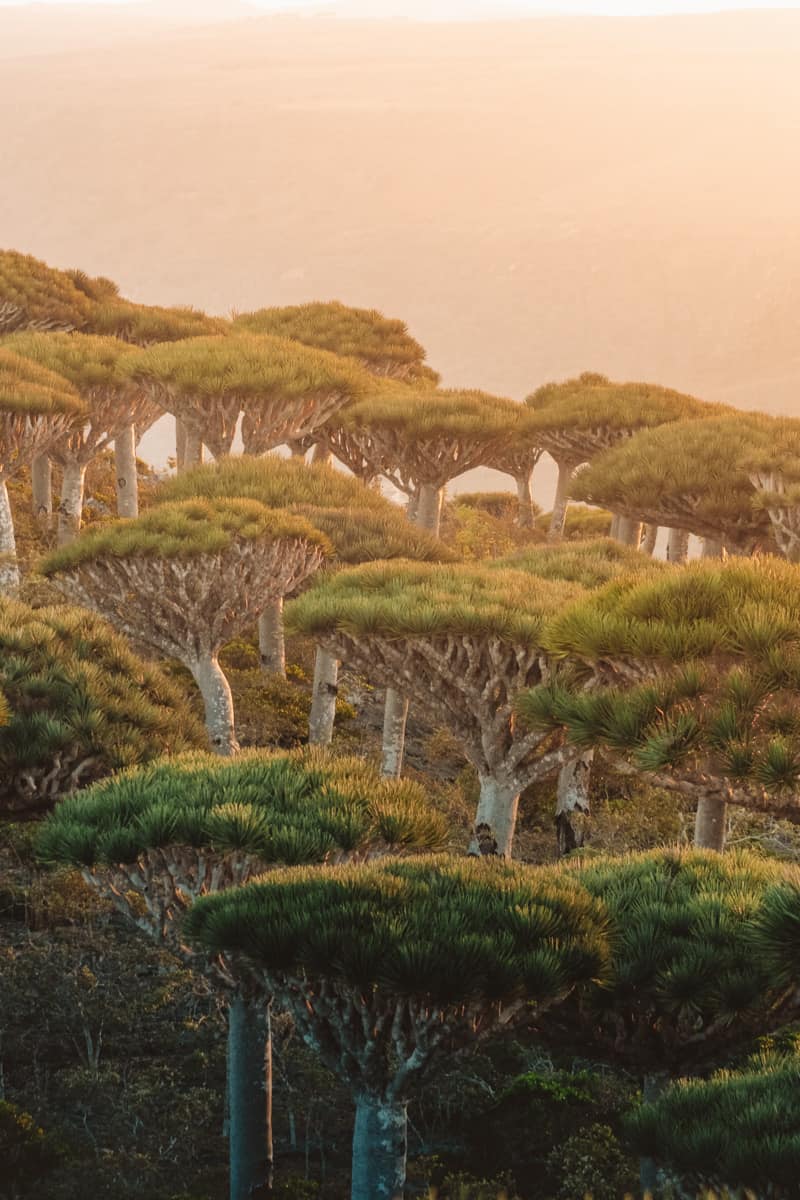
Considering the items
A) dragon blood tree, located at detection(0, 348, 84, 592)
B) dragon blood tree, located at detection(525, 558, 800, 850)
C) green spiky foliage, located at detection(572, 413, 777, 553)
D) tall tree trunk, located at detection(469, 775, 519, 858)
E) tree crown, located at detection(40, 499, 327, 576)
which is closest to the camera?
dragon blood tree, located at detection(525, 558, 800, 850)

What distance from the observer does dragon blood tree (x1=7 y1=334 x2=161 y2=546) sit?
34750 mm

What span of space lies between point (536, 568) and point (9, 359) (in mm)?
16255

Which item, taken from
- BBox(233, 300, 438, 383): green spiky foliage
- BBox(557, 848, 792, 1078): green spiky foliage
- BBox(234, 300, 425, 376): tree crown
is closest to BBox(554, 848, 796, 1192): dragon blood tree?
BBox(557, 848, 792, 1078): green spiky foliage

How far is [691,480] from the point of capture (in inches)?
1129

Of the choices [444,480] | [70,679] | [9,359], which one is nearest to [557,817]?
[70,679]

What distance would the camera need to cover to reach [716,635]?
12.2m

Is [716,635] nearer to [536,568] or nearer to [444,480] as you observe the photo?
[536,568]

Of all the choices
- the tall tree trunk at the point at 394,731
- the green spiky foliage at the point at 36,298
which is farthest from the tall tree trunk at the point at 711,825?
the green spiky foliage at the point at 36,298

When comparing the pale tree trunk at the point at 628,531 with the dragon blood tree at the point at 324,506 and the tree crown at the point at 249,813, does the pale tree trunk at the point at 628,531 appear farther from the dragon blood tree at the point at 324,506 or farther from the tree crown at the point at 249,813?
the tree crown at the point at 249,813

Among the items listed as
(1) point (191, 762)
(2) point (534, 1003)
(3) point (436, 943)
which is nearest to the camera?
(3) point (436, 943)

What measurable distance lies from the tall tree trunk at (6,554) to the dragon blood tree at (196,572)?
Result: 302 inches

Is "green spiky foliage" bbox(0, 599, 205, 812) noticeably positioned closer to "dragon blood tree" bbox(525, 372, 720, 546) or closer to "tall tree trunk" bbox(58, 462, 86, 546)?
"tall tree trunk" bbox(58, 462, 86, 546)

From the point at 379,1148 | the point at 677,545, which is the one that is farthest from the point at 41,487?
the point at 379,1148

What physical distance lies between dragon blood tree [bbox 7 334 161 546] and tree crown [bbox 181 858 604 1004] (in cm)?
2640
